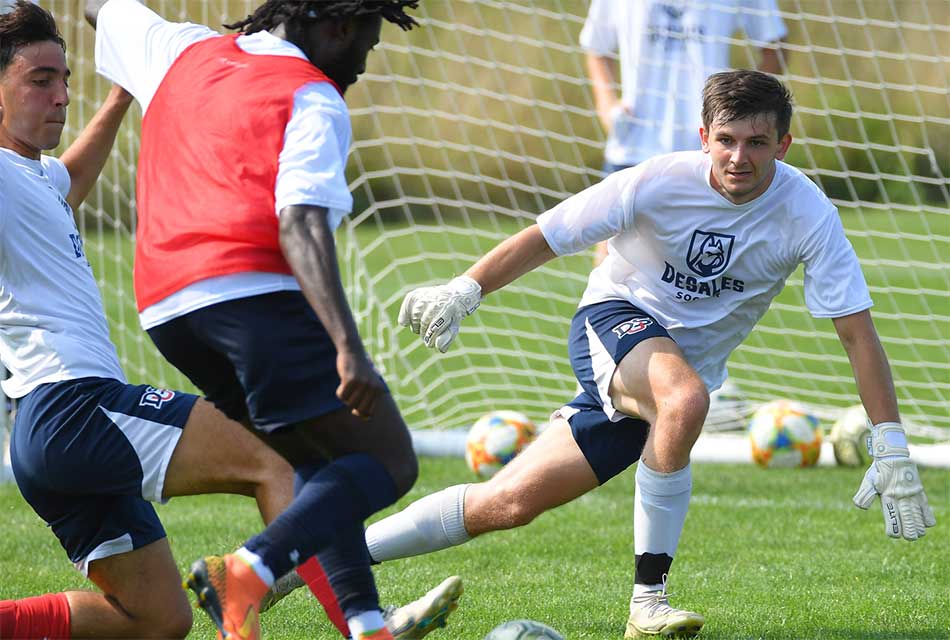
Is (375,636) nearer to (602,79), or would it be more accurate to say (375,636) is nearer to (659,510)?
(659,510)

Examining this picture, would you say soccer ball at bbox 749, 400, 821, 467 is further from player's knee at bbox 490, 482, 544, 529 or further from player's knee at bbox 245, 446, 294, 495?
player's knee at bbox 245, 446, 294, 495

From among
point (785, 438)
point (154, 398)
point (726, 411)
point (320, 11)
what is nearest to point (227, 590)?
point (154, 398)

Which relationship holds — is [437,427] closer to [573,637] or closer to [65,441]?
[573,637]

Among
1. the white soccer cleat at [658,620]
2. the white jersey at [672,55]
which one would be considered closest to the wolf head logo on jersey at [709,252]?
the white soccer cleat at [658,620]

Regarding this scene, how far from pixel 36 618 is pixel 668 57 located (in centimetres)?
467

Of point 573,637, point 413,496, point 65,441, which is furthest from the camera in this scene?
point 413,496

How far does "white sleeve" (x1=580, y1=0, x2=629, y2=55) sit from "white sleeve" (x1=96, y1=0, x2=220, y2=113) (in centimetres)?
410

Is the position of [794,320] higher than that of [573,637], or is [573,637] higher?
[573,637]

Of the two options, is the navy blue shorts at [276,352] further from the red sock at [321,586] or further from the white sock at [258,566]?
the red sock at [321,586]

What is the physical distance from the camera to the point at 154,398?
10.8ft

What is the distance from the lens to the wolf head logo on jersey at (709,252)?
4.04 m

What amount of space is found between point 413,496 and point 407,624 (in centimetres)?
283

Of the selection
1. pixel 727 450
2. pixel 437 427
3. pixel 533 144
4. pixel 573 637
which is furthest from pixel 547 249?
pixel 533 144

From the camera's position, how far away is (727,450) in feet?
23.0
